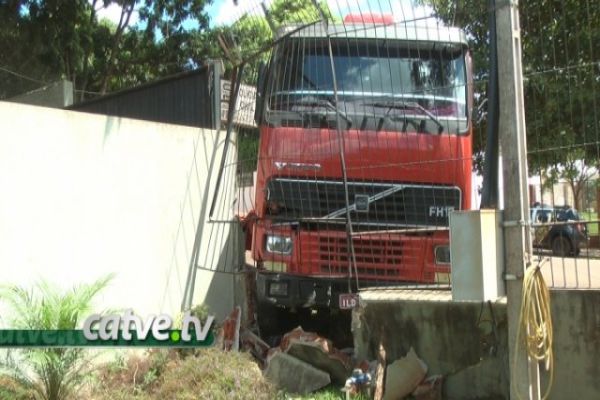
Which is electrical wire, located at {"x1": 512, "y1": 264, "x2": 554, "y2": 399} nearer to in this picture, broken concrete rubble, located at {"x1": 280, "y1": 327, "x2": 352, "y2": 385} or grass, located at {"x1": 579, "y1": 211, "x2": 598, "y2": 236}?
grass, located at {"x1": 579, "y1": 211, "x2": 598, "y2": 236}

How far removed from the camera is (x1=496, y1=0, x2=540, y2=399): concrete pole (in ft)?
11.4

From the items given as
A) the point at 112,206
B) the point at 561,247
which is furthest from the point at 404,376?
the point at 112,206

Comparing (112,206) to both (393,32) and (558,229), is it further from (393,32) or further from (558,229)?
(558,229)

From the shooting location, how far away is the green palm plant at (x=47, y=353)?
4621 mm

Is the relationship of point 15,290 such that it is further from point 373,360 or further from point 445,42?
point 445,42

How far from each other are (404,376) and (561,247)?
1581 millimetres

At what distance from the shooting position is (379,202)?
5656mm

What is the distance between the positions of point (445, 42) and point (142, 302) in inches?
155

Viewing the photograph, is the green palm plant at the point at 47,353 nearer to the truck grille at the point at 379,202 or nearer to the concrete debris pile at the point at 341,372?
the concrete debris pile at the point at 341,372

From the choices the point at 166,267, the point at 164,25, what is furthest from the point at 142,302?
the point at 164,25

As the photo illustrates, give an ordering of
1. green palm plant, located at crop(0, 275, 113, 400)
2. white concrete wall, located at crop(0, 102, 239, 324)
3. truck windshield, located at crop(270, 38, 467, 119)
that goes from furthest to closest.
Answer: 1. truck windshield, located at crop(270, 38, 467, 119)
2. white concrete wall, located at crop(0, 102, 239, 324)
3. green palm plant, located at crop(0, 275, 113, 400)

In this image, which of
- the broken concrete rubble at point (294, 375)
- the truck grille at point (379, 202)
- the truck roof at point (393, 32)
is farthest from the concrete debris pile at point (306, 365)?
the truck roof at point (393, 32)

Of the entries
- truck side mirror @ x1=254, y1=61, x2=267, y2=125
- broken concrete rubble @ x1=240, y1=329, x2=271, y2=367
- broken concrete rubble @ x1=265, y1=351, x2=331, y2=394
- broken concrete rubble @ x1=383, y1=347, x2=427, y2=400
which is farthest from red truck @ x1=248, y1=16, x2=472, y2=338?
broken concrete rubble @ x1=383, y1=347, x2=427, y2=400

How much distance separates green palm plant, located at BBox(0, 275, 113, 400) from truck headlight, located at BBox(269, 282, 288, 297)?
62.7 inches
